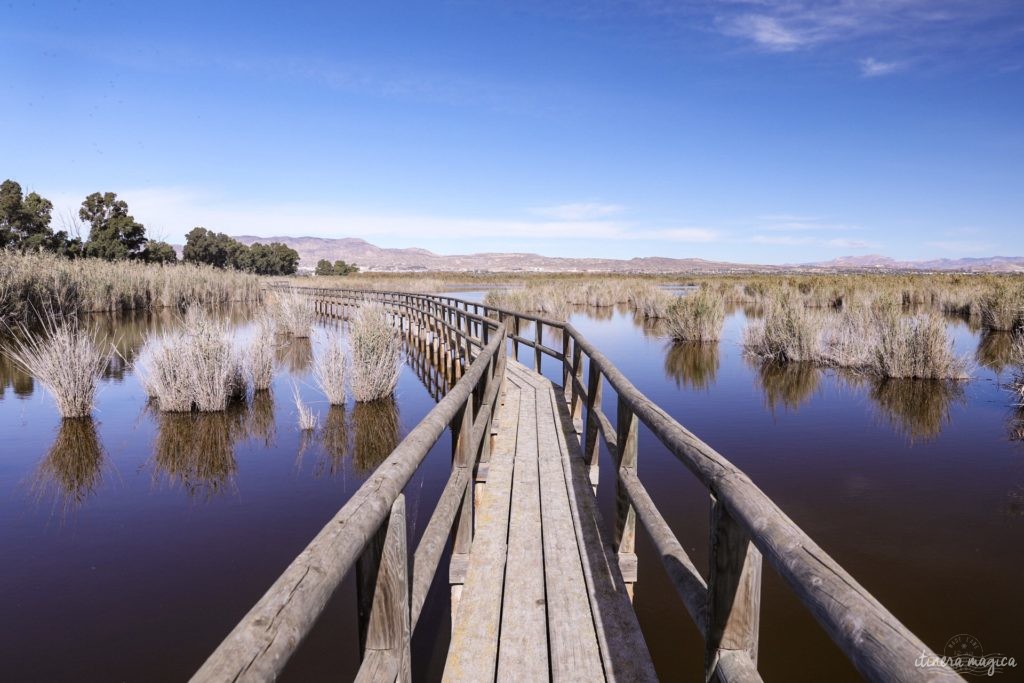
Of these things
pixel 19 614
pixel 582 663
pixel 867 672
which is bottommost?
pixel 19 614

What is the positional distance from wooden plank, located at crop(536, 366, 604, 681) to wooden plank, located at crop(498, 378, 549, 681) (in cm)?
A: 4

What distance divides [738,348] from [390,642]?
1723 centimetres

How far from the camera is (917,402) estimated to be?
11156 millimetres

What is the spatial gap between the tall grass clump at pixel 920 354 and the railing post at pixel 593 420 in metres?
9.99

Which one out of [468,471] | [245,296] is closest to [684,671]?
[468,471]

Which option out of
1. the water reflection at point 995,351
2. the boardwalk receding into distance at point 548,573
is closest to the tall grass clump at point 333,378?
the boardwalk receding into distance at point 548,573

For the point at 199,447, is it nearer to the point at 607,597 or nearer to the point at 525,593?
the point at 525,593

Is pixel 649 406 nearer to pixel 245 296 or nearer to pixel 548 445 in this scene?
pixel 548 445

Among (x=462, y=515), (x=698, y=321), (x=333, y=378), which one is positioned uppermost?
(x=698, y=321)

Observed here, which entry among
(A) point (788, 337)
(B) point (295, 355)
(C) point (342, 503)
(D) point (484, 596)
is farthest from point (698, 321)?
(D) point (484, 596)

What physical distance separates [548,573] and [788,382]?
11073mm

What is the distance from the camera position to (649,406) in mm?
3186

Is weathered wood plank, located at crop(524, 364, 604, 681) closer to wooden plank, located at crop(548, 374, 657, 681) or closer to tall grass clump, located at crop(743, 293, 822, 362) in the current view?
wooden plank, located at crop(548, 374, 657, 681)

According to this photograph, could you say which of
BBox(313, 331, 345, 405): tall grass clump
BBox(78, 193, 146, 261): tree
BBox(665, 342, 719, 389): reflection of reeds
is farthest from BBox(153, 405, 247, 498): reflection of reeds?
BBox(78, 193, 146, 261): tree
